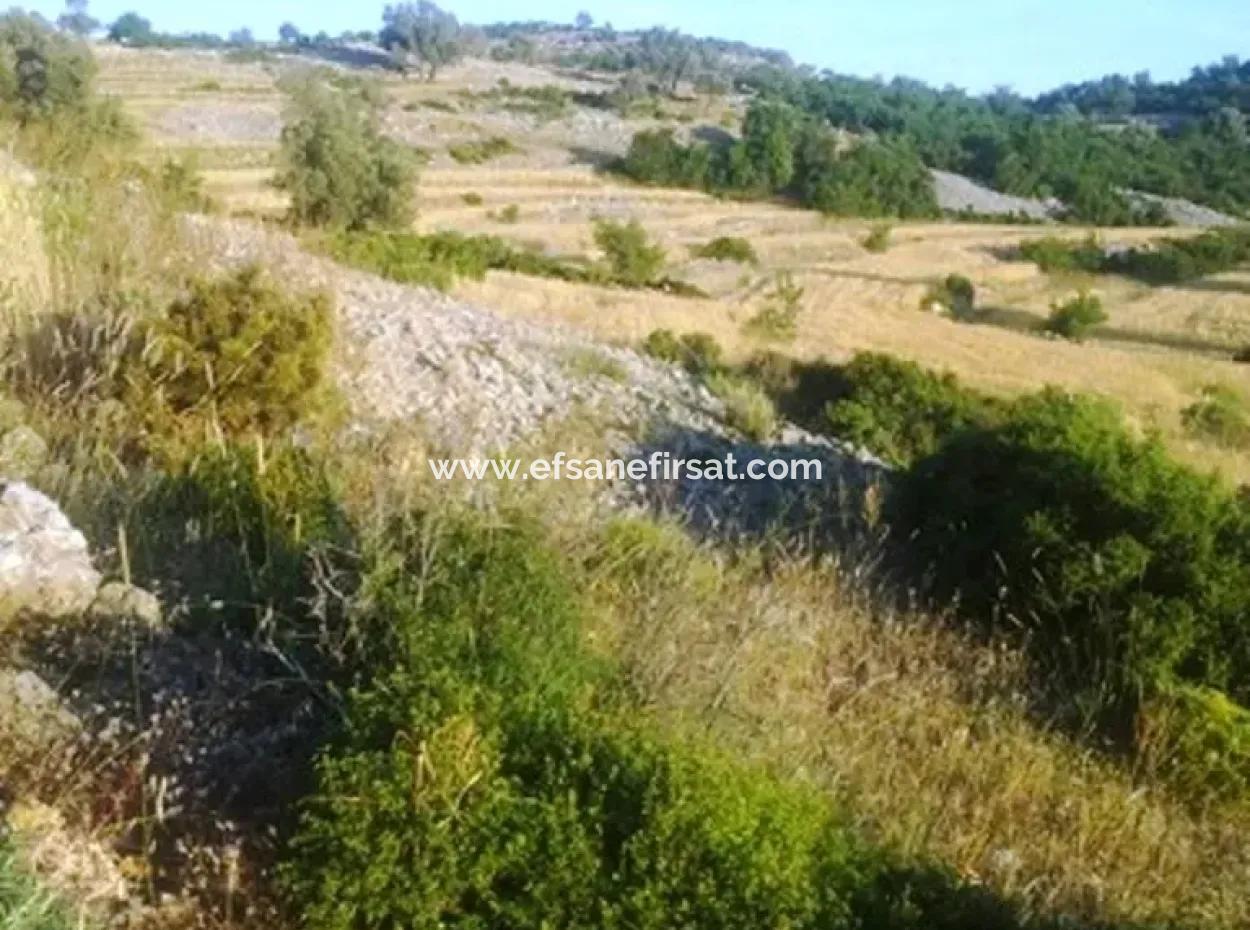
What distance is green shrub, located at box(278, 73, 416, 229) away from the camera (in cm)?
2362

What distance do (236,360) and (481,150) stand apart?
5854 centimetres

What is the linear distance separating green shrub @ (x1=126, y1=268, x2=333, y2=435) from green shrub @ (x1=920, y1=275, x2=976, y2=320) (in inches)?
1450

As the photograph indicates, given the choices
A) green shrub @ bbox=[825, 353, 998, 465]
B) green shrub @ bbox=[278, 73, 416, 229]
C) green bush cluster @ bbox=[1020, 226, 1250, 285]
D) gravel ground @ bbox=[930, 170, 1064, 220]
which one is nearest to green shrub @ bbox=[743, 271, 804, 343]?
green shrub @ bbox=[825, 353, 998, 465]

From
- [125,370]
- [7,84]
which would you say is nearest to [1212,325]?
[7,84]

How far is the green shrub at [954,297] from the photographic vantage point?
4469 centimetres

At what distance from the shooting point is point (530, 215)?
5097 cm

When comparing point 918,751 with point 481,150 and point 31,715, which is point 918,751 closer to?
point 31,715

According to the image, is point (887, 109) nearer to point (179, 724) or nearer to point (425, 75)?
point (425, 75)

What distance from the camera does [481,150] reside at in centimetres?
6397

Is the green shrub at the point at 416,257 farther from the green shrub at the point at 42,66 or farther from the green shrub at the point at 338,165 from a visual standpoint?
the green shrub at the point at 42,66

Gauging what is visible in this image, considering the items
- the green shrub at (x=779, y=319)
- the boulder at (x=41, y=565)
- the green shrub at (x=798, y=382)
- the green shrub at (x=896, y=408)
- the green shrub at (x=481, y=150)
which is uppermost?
the boulder at (x=41, y=565)

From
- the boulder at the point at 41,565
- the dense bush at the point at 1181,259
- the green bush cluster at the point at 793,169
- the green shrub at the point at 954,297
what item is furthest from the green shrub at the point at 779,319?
the green bush cluster at the point at 793,169

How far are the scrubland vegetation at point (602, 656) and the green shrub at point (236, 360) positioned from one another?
0.06 ft

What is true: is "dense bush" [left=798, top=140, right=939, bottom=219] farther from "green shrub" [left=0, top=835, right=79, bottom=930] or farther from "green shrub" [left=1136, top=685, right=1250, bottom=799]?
"green shrub" [left=0, top=835, right=79, bottom=930]
